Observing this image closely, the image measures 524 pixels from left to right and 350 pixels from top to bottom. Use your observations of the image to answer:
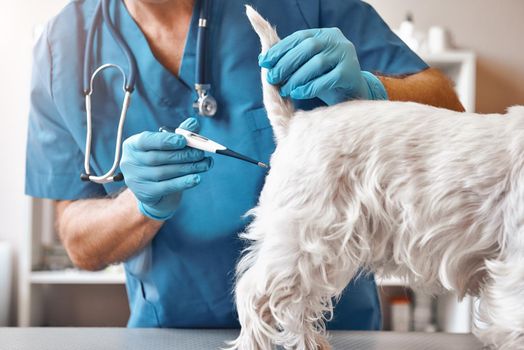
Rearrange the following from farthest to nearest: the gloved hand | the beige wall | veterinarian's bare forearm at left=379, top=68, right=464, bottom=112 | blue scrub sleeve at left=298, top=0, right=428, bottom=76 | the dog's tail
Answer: the beige wall → blue scrub sleeve at left=298, top=0, right=428, bottom=76 → veterinarian's bare forearm at left=379, top=68, right=464, bottom=112 → the gloved hand → the dog's tail

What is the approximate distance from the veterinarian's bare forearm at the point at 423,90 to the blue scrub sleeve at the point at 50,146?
1.95 ft

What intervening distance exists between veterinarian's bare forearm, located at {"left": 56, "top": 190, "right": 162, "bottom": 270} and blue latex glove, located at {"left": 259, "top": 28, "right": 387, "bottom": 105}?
15.6 inches

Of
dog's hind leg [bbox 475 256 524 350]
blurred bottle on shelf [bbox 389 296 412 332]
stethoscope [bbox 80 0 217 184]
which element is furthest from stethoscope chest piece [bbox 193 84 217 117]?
blurred bottle on shelf [bbox 389 296 412 332]

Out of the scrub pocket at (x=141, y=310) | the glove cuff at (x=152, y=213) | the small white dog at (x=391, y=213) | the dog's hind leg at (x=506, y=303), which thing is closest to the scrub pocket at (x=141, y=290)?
the scrub pocket at (x=141, y=310)

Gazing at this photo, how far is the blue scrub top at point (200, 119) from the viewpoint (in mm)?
1043

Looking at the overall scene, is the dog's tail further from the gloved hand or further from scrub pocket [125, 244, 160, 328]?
scrub pocket [125, 244, 160, 328]

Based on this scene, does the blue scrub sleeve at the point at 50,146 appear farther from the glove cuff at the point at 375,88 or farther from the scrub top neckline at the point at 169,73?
the glove cuff at the point at 375,88

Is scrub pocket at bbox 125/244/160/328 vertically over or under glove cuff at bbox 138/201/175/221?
under

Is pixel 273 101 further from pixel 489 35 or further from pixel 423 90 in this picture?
pixel 489 35

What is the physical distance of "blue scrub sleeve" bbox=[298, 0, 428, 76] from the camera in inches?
43.0

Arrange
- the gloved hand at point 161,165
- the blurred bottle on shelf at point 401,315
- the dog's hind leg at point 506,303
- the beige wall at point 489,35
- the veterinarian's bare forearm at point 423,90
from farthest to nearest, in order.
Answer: the beige wall at point 489,35, the blurred bottle on shelf at point 401,315, the veterinarian's bare forearm at point 423,90, the gloved hand at point 161,165, the dog's hind leg at point 506,303

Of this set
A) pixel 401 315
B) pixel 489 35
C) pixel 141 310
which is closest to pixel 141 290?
pixel 141 310

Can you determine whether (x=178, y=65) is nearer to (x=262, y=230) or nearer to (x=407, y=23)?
(x=262, y=230)

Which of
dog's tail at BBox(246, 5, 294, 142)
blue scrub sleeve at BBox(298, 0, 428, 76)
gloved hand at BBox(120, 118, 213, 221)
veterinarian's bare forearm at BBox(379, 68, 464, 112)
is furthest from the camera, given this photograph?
blue scrub sleeve at BBox(298, 0, 428, 76)
